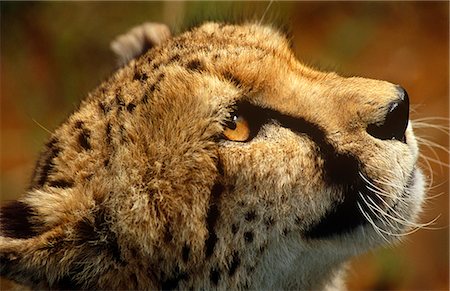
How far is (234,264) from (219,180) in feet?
0.54

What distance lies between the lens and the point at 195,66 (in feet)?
5.17

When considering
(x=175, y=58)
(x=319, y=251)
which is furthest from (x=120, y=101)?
(x=319, y=251)

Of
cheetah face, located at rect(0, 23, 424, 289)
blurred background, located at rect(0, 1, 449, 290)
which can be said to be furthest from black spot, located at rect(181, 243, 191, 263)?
blurred background, located at rect(0, 1, 449, 290)

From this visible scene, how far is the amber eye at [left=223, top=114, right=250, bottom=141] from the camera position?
154cm

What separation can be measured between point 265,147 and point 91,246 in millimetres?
373

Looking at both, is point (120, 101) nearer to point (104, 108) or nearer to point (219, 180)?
point (104, 108)

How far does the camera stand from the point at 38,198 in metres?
1.54

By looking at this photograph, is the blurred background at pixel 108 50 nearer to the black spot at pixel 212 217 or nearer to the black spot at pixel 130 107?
the black spot at pixel 130 107

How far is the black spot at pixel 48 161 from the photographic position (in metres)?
1.62

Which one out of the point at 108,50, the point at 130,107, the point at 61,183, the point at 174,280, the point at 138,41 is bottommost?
the point at 174,280

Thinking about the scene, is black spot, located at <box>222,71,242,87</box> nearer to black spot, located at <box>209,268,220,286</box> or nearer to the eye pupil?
the eye pupil

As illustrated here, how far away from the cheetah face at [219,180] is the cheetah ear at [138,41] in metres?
0.45

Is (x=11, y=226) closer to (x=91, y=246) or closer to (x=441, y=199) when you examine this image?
(x=91, y=246)

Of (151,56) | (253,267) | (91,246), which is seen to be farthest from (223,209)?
(151,56)
